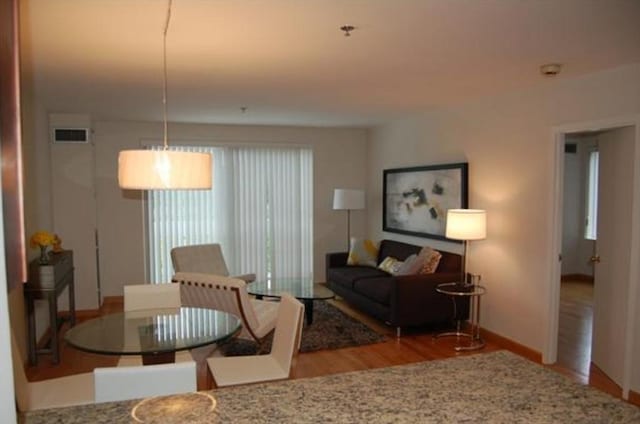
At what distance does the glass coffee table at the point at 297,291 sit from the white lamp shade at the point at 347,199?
1.44 metres

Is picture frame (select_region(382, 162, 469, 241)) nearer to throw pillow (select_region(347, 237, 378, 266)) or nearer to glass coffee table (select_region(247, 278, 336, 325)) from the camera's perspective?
throw pillow (select_region(347, 237, 378, 266))

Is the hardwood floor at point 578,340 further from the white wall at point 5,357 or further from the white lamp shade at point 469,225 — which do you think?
the white wall at point 5,357

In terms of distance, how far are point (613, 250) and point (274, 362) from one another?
8.90 ft

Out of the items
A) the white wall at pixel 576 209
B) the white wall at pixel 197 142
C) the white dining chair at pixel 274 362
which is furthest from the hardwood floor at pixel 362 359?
the white wall at pixel 576 209

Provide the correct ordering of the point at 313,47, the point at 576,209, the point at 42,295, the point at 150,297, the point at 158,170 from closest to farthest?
1. the point at 158,170
2. the point at 313,47
3. the point at 150,297
4. the point at 42,295
5. the point at 576,209

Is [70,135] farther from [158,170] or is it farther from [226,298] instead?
[158,170]

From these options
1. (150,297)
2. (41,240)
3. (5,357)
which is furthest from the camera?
(41,240)

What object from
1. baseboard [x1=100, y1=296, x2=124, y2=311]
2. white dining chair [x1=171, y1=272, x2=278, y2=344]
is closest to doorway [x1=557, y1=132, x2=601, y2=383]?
white dining chair [x1=171, y1=272, x2=278, y2=344]

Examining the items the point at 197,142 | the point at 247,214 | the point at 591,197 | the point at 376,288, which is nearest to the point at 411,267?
the point at 376,288

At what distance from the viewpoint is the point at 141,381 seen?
1.90 metres

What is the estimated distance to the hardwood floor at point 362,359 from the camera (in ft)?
12.5

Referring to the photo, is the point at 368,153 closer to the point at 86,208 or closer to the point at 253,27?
the point at 86,208

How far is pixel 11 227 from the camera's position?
0.62 metres

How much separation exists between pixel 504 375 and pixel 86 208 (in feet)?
17.8
